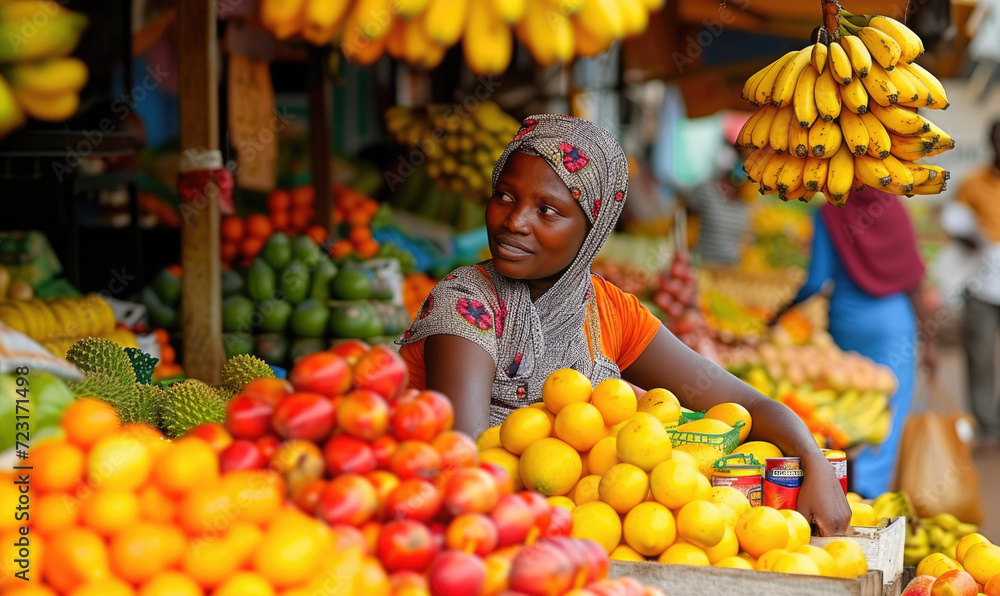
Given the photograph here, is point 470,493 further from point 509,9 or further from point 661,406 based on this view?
point 509,9

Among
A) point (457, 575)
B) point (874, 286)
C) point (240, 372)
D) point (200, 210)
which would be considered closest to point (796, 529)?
point (457, 575)

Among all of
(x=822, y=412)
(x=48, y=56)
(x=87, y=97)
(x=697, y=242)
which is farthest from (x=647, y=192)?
(x=48, y=56)

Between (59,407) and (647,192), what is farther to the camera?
(647,192)

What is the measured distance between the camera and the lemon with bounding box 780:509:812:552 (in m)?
1.75

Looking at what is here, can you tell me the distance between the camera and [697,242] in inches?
359

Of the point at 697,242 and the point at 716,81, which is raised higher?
the point at 716,81

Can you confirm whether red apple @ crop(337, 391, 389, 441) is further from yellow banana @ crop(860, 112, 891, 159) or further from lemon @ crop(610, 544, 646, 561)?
yellow banana @ crop(860, 112, 891, 159)

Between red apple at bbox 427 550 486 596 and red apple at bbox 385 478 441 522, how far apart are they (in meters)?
0.08

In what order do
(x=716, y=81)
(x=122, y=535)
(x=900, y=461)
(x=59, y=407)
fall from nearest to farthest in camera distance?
1. (x=122, y=535)
2. (x=59, y=407)
3. (x=900, y=461)
4. (x=716, y=81)

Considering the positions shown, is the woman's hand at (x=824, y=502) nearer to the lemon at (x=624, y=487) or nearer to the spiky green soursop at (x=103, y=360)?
the lemon at (x=624, y=487)

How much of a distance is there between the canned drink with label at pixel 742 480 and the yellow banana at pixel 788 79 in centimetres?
93

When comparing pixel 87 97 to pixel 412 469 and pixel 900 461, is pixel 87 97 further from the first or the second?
pixel 900 461

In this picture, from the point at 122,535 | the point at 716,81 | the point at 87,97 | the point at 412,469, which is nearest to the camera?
the point at 122,535

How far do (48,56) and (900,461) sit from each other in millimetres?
4245
